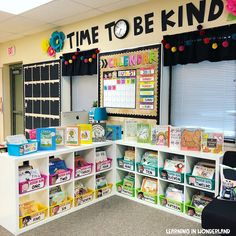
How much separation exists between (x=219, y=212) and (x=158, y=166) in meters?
1.10

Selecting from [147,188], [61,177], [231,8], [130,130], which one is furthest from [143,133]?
[231,8]

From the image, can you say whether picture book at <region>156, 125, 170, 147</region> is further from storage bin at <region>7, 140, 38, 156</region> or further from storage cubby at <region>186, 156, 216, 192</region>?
storage bin at <region>7, 140, 38, 156</region>

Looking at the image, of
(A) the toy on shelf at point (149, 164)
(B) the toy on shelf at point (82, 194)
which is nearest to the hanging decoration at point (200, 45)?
(A) the toy on shelf at point (149, 164)

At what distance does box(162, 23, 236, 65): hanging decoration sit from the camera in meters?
2.95

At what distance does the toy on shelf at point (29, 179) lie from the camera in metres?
2.69

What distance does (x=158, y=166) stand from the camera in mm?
3240

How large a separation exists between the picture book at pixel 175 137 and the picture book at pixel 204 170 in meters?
0.32

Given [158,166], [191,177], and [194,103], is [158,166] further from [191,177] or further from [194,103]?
[194,103]

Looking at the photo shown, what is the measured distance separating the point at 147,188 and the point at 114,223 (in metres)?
0.71

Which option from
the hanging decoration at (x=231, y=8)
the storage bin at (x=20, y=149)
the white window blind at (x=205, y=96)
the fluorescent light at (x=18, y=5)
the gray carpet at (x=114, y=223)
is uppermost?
the fluorescent light at (x=18, y=5)

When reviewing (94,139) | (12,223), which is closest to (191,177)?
(94,139)

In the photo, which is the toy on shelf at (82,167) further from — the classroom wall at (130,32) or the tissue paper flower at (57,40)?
the tissue paper flower at (57,40)

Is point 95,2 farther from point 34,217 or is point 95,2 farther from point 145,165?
point 34,217

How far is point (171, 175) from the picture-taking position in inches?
123
